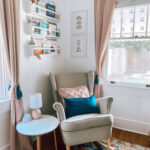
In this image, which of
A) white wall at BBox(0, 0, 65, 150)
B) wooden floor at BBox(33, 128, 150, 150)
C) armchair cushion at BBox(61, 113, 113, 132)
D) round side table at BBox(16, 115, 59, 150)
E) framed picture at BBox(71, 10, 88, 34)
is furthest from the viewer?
framed picture at BBox(71, 10, 88, 34)

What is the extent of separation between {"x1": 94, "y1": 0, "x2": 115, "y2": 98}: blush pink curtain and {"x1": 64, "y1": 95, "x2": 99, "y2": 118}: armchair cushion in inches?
20.9

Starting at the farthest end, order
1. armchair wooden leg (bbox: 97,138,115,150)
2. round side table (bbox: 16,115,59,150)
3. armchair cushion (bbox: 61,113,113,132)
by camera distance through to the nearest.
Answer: armchair wooden leg (bbox: 97,138,115,150)
armchair cushion (bbox: 61,113,113,132)
round side table (bbox: 16,115,59,150)

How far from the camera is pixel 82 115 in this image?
208 cm

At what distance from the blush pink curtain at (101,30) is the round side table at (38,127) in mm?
1064

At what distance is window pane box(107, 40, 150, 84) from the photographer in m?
2.43

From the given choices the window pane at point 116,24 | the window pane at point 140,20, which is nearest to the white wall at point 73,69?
the window pane at point 116,24

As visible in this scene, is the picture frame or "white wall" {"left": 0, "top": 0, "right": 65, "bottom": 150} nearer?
"white wall" {"left": 0, "top": 0, "right": 65, "bottom": 150}

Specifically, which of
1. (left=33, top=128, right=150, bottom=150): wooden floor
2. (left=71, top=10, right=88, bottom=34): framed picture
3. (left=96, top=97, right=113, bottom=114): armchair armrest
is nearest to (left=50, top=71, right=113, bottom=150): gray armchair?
(left=96, top=97, right=113, bottom=114): armchair armrest

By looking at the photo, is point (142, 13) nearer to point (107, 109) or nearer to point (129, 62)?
point (129, 62)

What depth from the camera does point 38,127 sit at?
176cm

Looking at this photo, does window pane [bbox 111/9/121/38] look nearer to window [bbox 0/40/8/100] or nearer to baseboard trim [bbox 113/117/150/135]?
baseboard trim [bbox 113/117/150/135]

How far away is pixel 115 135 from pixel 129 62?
1.17 metres

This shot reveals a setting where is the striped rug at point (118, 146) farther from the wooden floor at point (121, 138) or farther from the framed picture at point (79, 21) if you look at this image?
the framed picture at point (79, 21)

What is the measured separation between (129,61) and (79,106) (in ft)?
3.66
